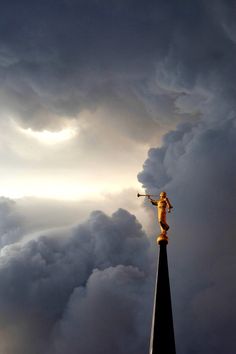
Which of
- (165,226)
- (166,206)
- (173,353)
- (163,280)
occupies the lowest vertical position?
(173,353)

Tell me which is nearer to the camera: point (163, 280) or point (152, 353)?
point (152, 353)

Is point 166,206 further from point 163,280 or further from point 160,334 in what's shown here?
point 160,334

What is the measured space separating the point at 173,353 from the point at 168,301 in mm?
2152

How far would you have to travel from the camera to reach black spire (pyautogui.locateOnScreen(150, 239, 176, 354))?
46.0 feet

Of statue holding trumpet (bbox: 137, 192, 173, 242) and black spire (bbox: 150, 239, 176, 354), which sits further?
statue holding trumpet (bbox: 137, 192, 173, 242)

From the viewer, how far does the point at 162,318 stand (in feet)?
48.3

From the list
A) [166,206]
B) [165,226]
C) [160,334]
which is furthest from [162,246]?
[160,334]

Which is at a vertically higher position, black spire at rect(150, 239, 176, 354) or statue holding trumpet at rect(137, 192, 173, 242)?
statue holding trumpet at rect(137, 192, 173, 242)

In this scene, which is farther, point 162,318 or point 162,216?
point 162,216

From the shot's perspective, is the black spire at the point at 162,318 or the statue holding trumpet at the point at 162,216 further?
the statue holding trumpet at the point at 162,216

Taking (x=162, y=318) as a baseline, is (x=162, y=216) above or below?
above

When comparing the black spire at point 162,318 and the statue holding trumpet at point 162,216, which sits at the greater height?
the statue holding trumpet at point 162,216

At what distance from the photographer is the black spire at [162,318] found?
1401 cm

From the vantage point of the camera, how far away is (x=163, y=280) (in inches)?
621
